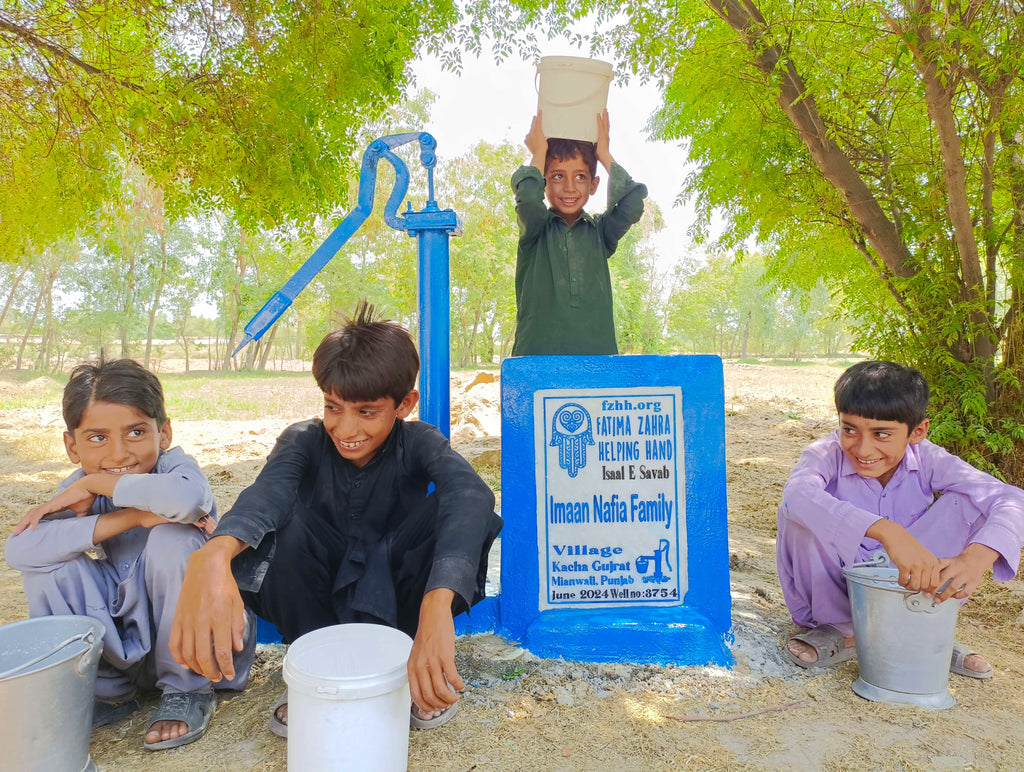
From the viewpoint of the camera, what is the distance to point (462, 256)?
1928cm

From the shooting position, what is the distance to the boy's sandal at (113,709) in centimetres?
188

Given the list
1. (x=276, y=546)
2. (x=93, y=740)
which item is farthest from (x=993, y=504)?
(x=93, y=740)

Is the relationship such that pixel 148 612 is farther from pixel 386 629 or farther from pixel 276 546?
pixel 386 629

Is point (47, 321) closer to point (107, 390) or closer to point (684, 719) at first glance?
point (107, 390)

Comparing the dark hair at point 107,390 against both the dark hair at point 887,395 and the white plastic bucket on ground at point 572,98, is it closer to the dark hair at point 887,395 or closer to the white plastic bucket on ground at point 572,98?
the white plastic bucket on ground at point 572,98

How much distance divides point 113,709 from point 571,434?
1.57m

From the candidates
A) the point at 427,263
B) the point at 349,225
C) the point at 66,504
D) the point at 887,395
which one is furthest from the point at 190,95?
the point at 887,395

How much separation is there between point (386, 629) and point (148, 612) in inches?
30.2

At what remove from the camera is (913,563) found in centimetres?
187

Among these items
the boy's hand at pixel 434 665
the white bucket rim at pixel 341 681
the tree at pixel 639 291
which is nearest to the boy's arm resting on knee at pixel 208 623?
the white bucket rim at pixel 341 681

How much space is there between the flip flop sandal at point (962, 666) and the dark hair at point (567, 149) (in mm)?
2278

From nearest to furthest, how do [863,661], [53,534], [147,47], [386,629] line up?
[386,629], [53,534], [863,661], [147,47]

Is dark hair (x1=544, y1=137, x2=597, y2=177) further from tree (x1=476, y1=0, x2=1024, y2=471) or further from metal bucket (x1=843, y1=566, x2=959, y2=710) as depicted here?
metal bucket (x1=843, y1=566, x2=959, y2=710)

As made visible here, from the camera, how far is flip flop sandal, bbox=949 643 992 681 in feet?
7.09
